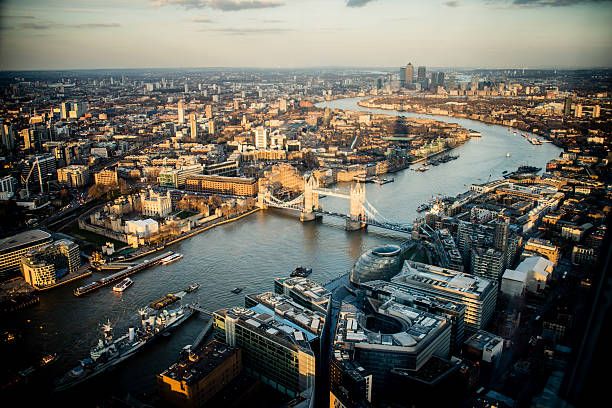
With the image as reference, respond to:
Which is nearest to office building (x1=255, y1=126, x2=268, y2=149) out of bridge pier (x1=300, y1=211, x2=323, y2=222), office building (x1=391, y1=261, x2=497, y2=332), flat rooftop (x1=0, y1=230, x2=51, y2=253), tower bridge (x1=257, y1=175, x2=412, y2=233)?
tower bridge (x1=257, y1=175, x2=412, y2=233)

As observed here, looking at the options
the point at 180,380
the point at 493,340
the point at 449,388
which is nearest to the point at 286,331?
the point at 180,380

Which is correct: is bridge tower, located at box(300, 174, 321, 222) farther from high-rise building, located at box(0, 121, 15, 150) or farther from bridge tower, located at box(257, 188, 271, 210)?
high-rise building, located at box(0, 121, 15, 150)

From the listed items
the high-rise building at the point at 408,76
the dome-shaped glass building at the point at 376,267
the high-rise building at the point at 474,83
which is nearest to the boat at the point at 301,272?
the dome-shaped glass building at the point at 376,267

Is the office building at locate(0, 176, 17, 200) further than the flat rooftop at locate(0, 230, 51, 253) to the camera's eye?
Yes

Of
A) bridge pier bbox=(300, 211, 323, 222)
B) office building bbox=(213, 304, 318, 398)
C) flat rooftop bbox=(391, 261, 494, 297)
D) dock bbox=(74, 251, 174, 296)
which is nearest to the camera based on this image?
office building bbox=(213, 304, 318, 398)

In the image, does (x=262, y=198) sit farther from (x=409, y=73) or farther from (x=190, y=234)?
(x=409, y=73)

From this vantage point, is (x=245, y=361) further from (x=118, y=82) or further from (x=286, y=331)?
(x=118, y=82)
